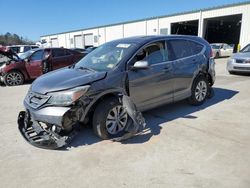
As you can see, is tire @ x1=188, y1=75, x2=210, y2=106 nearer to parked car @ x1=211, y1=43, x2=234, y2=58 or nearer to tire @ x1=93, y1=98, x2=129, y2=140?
tire @ x1=93, y1=98, x2=129, y2=140

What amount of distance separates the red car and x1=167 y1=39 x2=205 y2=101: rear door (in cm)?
667

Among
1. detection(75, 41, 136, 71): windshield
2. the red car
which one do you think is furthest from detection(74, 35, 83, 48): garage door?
detection(75, 41, 136, 71): windshield

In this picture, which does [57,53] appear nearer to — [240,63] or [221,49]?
[240,63]

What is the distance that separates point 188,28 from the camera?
3431 cm

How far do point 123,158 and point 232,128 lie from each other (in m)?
2.31

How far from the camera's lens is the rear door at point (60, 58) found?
10750mm

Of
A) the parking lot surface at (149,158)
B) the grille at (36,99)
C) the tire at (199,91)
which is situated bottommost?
the parking lot surface at (149,158)

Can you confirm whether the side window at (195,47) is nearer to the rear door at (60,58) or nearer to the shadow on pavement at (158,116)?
the shadow on pavement at (158,116)

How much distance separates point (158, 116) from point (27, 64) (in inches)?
280

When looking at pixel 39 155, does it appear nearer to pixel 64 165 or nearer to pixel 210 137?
pixel 64 165

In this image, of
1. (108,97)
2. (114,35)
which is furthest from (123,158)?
(114,35)

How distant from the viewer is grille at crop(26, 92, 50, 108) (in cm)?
381

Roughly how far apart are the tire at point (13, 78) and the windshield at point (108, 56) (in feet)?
20.2

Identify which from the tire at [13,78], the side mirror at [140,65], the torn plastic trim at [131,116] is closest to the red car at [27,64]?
the tire at [13,78]
